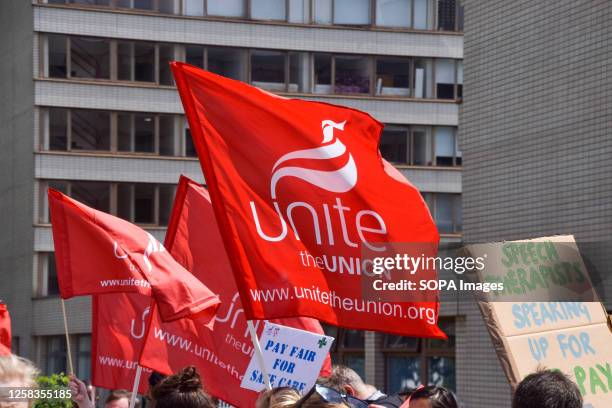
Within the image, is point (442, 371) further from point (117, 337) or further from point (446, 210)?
point (117, 337)

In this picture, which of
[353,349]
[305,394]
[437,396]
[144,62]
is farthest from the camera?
[144,62]

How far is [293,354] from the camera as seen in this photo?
9.64m

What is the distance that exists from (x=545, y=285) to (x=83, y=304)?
36525mm

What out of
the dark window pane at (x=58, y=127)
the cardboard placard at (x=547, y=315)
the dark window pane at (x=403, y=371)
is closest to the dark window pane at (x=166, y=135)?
the dark window pane at (x=58, y=127)

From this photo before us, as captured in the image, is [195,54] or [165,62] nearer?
[195,54]

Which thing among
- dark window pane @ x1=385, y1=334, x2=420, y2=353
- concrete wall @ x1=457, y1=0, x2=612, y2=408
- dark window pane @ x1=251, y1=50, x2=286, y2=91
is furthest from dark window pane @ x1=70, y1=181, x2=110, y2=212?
concrete wall @ x1=457, y1=0, x2=612, y2=408

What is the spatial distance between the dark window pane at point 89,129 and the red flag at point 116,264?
31.6 meters

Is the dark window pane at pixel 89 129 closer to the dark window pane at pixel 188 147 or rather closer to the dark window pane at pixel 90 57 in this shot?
the dark window pane at pixel 90 57

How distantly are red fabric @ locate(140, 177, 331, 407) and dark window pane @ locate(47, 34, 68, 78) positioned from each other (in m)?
32.1

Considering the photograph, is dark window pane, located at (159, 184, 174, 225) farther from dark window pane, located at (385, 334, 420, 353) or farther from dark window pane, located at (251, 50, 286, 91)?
dark window pane, located at (385, 334, 420, 353)

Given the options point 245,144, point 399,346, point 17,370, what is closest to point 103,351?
point 245,144

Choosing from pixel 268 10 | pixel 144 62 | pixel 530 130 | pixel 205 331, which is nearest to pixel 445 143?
pixel 268 10

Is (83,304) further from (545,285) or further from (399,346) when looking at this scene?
(545,285)

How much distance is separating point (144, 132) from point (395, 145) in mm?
8280
